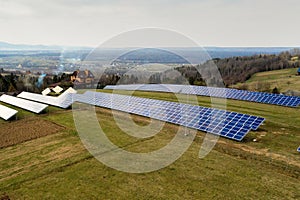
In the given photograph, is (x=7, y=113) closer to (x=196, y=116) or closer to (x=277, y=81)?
(x=196, y=116)

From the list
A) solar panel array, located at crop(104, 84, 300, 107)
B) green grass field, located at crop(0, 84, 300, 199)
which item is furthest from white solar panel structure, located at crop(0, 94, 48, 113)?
solar panel array, located at crop(104, 84, 300, 107)

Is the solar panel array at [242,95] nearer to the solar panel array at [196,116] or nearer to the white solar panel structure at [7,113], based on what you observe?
the solar panel array at [196,116]

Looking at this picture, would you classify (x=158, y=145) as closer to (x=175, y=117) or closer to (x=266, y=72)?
(x=175, y=117)

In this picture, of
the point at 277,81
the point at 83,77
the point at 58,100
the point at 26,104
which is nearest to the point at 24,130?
the point at 58,100

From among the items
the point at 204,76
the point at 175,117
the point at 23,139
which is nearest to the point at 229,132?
the point at 175,117

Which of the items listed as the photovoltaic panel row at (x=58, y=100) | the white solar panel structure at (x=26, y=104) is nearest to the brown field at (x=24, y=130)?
the white solar panel structure at (x=26, y=104)
